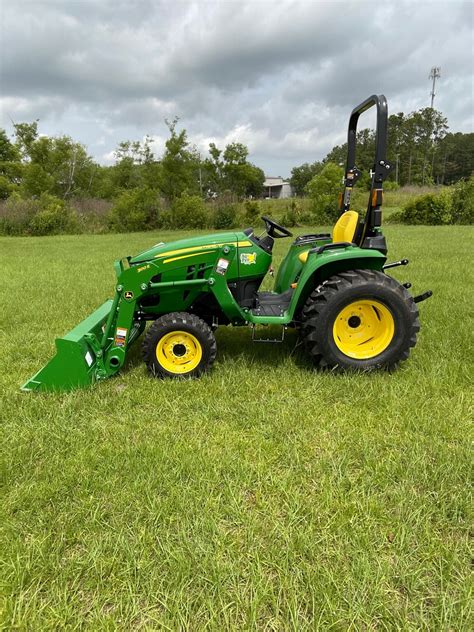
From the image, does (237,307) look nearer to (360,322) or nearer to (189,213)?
(360,322)

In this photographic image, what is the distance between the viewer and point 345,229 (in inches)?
157

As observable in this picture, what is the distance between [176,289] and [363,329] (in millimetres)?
1656

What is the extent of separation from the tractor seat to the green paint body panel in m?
0.29

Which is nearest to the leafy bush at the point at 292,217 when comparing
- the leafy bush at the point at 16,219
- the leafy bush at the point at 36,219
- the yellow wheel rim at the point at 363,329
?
the leafy bush at the point at 36,219

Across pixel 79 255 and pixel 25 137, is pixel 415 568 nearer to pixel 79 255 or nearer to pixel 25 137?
pixel 79 255

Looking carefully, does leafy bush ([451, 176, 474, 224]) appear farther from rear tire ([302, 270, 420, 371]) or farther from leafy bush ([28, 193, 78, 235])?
rear tire ([302, 270, 420, 371])

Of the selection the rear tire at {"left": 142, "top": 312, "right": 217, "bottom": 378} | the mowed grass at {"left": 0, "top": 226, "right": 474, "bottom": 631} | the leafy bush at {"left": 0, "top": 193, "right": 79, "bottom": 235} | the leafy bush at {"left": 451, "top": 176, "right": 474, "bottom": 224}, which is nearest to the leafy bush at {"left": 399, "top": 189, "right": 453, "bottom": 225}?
the leafy bush at {"left": 451, "top": 176, "right": 474, "bottom": 224}

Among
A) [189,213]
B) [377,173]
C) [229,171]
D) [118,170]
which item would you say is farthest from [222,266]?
[118,170]

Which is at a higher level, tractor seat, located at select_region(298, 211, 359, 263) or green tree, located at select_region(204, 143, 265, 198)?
green tree, located at select_region(204, 143, 265, 198)

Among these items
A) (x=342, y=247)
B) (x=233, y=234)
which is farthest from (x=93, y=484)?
(x=342, y=247)

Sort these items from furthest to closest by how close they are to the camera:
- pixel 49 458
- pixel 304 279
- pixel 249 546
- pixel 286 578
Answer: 1. pixel 304 279
2. pixel 49 458
3. pixel 249 546
4. pixel 286 578

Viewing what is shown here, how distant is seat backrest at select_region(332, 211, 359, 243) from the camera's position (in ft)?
12.9

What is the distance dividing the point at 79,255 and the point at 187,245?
391 inches

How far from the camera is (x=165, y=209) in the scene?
22875 millimetres
